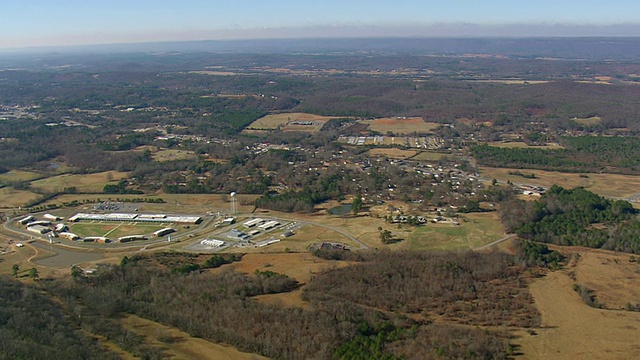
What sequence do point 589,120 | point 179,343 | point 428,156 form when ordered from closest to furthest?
point 179,343
point 428,156
point 589,120

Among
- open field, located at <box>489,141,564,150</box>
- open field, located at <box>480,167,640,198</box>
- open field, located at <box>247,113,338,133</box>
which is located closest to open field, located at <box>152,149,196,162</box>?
open field, located at <box>247,113,338,133</box>

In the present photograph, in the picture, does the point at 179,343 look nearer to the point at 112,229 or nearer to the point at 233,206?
the point at 112,229

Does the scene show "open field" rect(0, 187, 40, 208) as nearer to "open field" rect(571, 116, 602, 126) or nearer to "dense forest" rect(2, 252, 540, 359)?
"dense forest" rect(2, 252, 540, 359)

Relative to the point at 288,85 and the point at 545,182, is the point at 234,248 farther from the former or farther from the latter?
the point at 288,85

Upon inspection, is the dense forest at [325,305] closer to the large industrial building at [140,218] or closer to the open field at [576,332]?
the open field at [576,332]

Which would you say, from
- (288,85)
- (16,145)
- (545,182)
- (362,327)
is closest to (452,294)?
(362,327)

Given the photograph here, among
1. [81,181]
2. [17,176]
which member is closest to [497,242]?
[81,181]
